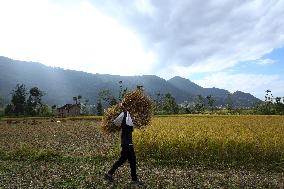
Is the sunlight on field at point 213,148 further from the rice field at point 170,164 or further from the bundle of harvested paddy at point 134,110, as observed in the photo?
the bundle of harvested paddy at point 134,110

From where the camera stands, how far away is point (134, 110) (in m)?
12.8

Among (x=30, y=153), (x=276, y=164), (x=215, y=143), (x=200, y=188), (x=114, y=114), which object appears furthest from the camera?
(x=30, y=153)

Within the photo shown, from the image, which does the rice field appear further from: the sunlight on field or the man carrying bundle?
the man carrying bundle

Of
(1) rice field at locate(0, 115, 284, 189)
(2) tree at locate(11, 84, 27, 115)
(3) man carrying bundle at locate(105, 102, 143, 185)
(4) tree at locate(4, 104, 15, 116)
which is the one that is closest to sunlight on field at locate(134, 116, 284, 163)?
(1) rice field at locate(0, 115, 284, 189)

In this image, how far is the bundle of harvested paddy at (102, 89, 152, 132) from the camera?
12797mm

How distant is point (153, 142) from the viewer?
17.8 m

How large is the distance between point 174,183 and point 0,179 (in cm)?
596

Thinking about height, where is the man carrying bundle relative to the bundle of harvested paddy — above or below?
below

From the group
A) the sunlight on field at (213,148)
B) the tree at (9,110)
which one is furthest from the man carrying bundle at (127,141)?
the tree at (9,110)

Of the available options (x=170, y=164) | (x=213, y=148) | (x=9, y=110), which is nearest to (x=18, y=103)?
(x=9, y=110)

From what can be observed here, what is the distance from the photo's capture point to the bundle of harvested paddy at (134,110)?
504 inches

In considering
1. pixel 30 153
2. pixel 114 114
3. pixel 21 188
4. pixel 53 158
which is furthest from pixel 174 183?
pixel 30 153

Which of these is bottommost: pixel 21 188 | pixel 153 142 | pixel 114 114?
pixel 21 188

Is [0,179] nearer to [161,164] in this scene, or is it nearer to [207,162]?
[161,164]
